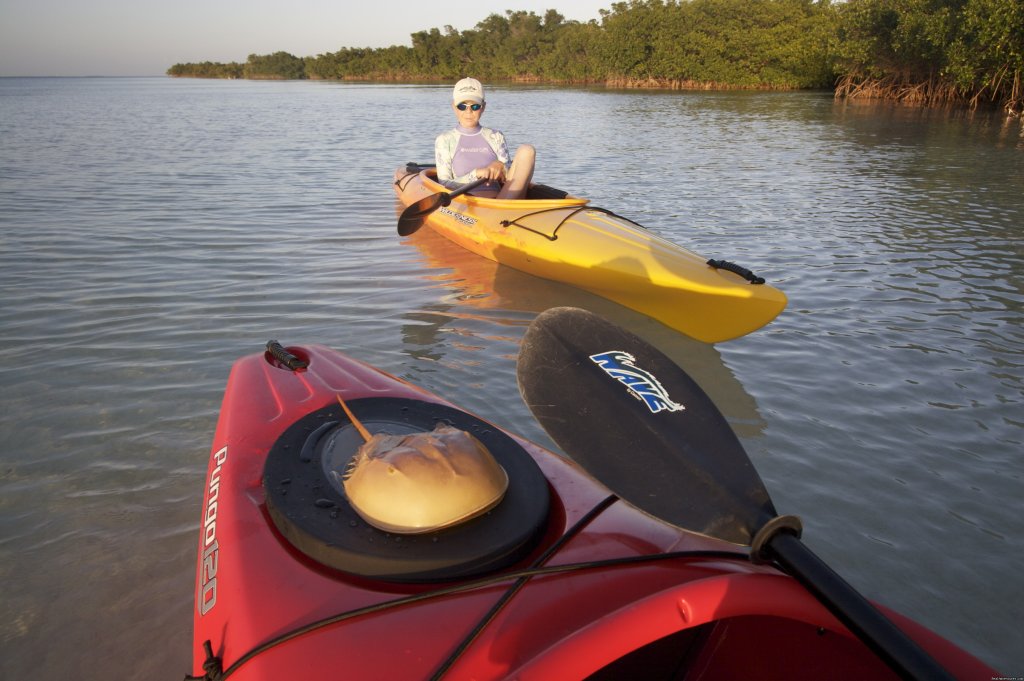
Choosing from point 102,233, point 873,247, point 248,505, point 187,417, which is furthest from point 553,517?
point 102,233

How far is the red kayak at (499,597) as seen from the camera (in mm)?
1215

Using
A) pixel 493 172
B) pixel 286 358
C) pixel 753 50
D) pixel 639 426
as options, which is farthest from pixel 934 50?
pixel 639 426

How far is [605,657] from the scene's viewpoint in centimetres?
109

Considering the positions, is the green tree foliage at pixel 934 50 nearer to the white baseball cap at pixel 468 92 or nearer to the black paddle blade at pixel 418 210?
the white baseball cap at pixel 468 92

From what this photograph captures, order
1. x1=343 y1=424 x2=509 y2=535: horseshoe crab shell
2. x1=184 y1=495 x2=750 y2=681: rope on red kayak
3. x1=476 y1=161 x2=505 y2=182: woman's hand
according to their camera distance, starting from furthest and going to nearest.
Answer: x1=476 y1=161 x2=505 y2=182: woman's hand
x1=343 y1=424 x2=509 y2=535: horseshoe crab shell
x1=184 y1=495 x2=750 y2=681: rope on red kayak

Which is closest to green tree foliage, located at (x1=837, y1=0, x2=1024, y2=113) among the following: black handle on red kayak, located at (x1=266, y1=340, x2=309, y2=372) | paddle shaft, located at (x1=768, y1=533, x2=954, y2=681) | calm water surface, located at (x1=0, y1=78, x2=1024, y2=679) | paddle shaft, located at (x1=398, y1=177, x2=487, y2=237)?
calm water surface, located at (x1=0, y1=78, x2=1024, y2=679)

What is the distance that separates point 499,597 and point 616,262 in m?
3.47

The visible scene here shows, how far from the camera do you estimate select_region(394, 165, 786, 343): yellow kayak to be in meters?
4.07

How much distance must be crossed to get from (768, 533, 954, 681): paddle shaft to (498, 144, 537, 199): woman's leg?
4.88 meters

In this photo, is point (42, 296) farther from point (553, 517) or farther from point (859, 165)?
point (859, 165)

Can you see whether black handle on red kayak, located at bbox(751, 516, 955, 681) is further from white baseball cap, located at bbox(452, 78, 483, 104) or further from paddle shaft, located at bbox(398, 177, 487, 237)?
white baseball cap, located at bbox(452, 78, 483, 104)

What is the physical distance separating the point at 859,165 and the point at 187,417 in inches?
437

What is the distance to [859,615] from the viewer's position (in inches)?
44.6

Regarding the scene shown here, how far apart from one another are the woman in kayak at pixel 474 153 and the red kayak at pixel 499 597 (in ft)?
15.1
